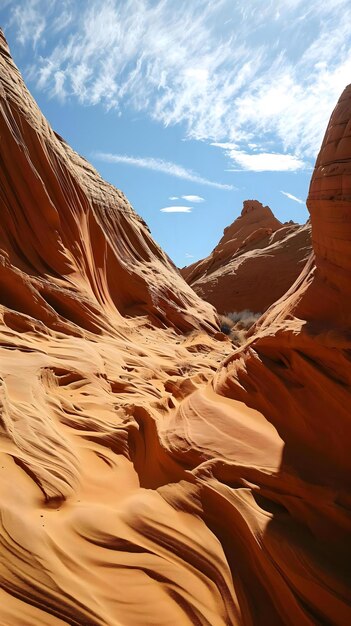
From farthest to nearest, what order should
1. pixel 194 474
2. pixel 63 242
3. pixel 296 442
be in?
pixel 63 242
pixel 296 442
pixel 194 474

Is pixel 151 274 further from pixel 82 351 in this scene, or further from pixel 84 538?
pixel 84 538

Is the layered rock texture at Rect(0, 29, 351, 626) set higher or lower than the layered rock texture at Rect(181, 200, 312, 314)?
lower

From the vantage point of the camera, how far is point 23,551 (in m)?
2.31

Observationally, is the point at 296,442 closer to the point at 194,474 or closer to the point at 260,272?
the point at 194,474

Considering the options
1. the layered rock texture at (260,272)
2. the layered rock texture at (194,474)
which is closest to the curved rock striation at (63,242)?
the layered rock texture at (194,474)

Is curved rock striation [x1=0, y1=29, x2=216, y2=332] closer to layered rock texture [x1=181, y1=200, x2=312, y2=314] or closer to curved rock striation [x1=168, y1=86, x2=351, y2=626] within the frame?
curved rock striation [x1=168, y1=86, x2=351, y2=626]

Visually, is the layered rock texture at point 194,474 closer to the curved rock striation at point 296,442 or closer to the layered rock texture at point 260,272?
the curved rock striation at point 296,442

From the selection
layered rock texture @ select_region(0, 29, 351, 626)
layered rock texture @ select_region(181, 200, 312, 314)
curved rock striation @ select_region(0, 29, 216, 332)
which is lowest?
layered rock texture @ select_region(0, 29, 351, 626)

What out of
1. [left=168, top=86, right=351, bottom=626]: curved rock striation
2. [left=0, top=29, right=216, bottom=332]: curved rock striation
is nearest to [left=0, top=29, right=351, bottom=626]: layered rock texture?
[left=168, top=86, right=351, bottom=626]: curved rock striation

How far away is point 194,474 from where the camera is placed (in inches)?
136

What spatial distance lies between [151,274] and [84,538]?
1138 centimetres

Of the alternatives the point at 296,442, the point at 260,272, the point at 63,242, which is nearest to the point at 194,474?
the point at 296,442

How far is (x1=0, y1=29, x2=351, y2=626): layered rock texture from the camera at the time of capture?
7.77ft

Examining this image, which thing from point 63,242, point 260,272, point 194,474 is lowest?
point 194,474
